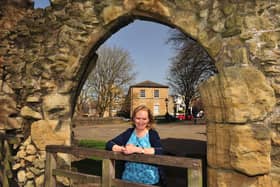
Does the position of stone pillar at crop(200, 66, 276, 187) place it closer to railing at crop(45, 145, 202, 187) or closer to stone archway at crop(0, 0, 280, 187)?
stone archway at crop(0, 0, 280, 187)

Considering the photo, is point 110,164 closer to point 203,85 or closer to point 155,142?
point 155,142

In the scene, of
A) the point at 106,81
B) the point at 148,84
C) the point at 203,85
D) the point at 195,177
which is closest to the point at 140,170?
the point at 195,177

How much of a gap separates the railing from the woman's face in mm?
295

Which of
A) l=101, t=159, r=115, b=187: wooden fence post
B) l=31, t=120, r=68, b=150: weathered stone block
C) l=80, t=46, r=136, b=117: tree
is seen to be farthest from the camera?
l=80, t=46, r=136, b=117: tree

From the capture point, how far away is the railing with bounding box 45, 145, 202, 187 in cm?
255

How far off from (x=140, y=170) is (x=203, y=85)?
1.23 metres

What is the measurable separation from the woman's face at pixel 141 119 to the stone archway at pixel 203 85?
882 millimetres

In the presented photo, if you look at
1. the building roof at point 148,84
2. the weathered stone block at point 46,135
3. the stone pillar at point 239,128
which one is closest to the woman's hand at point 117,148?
the stone pillar at point 239,128

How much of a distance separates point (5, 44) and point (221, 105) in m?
3.74

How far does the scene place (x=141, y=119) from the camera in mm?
2943

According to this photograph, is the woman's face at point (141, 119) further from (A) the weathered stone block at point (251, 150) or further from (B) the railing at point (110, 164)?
(A) the weathered stone block at point (251, 150)

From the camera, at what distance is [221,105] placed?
11.1 feet

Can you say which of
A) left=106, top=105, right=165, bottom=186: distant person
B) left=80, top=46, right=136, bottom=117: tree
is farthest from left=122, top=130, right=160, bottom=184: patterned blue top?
left=80, top=46, right=136, bottom=117: tree

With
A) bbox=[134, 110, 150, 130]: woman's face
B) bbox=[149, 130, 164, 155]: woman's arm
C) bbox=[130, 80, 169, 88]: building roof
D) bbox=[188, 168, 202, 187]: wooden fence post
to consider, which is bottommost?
bbox=[188, 168, 202, 187]: wooden fence post
